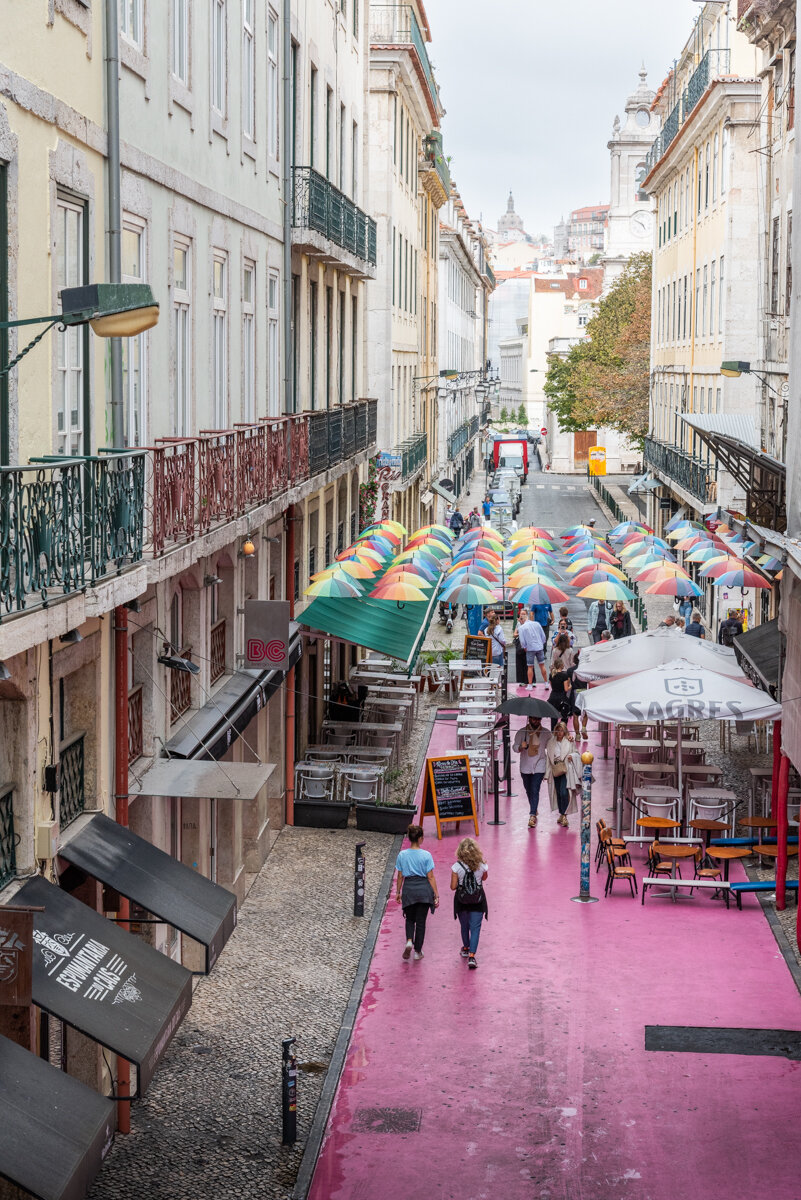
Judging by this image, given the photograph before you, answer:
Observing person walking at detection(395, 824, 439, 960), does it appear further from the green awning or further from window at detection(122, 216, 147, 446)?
the green awning

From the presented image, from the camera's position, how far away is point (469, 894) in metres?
16.0

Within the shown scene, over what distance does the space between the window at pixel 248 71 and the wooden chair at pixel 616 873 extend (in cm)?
931

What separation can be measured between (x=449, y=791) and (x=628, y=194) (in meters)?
113

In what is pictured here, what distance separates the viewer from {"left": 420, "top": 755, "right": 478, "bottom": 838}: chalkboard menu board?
21.2 meters

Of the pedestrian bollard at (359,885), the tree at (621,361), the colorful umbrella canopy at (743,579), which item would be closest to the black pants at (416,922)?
the pedestrian bollard at (359,885)

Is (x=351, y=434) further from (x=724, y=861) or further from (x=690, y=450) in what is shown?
(x=690, y=450)

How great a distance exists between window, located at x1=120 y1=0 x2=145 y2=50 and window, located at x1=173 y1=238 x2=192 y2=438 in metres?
2.16

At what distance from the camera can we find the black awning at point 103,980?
942cm

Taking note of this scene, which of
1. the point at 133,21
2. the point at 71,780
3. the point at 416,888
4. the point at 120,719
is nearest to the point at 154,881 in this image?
the point at 71,780

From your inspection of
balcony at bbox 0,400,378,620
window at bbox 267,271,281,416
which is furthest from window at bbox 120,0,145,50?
window at bbox 267,271,281,416

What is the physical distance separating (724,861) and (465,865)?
446 cm

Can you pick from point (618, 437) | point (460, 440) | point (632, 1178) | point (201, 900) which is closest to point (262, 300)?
point (201, 900)

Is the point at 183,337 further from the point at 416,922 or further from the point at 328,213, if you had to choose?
the point at 328,213

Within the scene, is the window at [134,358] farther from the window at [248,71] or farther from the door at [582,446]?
the door at [582,446]
